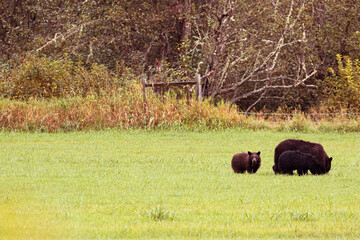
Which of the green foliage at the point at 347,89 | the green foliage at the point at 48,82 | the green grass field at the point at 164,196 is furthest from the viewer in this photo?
the green foliage at the point at 347,89

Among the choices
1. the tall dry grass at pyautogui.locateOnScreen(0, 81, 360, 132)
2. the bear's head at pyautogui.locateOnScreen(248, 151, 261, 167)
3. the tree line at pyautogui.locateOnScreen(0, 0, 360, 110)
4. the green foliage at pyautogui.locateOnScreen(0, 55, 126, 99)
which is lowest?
the tall dry grass at pyautogui.locateOnScreen(0, 81, 360, 132)

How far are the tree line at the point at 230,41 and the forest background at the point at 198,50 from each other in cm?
6

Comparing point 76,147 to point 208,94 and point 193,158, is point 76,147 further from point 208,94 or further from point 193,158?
point 208,94

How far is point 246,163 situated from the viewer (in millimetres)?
12453

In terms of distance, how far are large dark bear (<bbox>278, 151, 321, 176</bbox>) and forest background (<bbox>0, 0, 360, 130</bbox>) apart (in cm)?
1363

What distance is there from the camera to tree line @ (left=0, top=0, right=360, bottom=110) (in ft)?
101

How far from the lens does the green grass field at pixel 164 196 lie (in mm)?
6801

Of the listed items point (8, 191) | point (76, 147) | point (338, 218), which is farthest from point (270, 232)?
point (76, 147)

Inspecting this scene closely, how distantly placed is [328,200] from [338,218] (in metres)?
1.46

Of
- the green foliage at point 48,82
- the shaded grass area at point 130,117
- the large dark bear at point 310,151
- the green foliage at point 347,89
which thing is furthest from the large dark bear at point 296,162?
the green foliage at point 347,89

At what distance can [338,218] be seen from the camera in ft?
24.6

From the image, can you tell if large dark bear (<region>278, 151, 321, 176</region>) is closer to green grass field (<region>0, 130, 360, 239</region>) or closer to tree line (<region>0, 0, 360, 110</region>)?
green grass field (<region>0, 130, 360, 239</region>)

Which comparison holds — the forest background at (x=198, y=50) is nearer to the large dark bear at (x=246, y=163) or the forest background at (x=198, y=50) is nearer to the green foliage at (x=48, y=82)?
the green foliage at (x=48, y=82)

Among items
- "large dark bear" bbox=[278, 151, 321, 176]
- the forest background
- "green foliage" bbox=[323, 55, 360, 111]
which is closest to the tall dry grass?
the forest background
